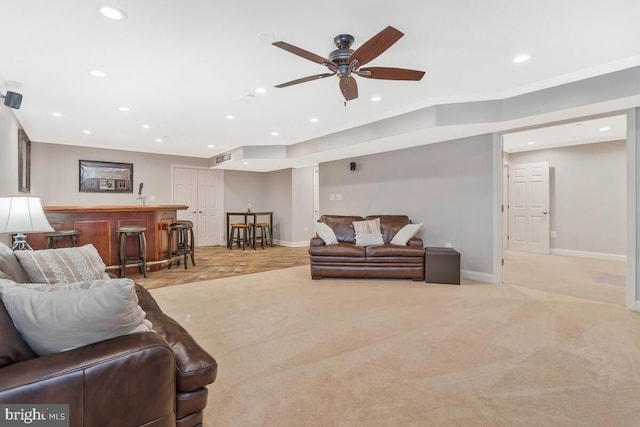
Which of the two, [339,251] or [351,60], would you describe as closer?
[351,60]

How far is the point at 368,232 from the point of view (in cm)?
518

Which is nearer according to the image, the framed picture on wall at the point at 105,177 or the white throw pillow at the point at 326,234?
the white throw pillow at the point at 326,234

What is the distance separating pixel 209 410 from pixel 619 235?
296 inches

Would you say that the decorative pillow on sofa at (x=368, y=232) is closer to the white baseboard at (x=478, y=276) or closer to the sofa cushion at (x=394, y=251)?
the sofa cushion at (x=394, y=251)

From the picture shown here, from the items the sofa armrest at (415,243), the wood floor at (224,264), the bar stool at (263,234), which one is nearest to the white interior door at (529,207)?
the sofa armrest at (415,243)

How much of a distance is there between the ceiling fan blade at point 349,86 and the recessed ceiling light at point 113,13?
5.25 ft

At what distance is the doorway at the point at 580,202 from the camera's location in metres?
5.16

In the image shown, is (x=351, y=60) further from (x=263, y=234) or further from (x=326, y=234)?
(x=263, y=234)

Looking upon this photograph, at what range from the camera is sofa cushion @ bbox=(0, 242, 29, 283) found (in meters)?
1.63

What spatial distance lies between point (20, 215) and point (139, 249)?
275cm

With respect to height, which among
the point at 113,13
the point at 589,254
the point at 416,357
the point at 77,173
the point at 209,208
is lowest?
the point at 416,357

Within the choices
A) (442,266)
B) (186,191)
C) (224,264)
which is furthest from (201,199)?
(442,266)

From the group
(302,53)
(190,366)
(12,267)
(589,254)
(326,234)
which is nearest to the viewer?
(190,366)

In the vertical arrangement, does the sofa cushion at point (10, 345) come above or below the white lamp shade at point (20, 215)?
below
